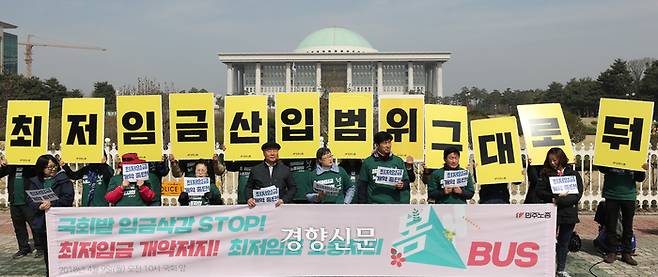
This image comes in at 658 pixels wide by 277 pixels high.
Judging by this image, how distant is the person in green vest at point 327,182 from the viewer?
6578 millimetres

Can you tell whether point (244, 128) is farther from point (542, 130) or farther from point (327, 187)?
point (542, 130)

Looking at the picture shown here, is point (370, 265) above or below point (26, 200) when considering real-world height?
below

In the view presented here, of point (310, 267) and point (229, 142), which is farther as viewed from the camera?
point (229, 142)

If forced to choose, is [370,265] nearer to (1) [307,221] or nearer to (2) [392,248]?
(2) [392,248]

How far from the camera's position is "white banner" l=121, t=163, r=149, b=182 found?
247 inches

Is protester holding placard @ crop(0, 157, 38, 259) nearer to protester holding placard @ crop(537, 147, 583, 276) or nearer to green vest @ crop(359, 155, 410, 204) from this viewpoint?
green vest @ crop(359, 155, 410, 204)

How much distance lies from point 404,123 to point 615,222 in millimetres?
3076

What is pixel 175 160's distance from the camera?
7352mm

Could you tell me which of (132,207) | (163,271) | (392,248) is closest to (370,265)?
(392,248)

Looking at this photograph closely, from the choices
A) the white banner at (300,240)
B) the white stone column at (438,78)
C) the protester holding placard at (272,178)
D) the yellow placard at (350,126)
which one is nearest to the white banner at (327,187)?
the protester holding placard at (272,178)

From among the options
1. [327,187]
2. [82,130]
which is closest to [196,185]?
[327,187]

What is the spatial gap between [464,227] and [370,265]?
1120mm

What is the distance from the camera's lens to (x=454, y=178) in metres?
6.28

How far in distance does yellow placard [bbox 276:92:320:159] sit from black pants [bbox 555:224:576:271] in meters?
3.15
